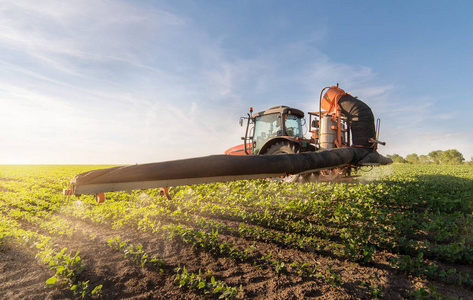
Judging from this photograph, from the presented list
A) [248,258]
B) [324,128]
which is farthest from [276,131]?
[248,258]

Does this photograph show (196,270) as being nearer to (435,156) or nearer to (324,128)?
(324,128)

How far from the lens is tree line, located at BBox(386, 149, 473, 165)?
43803 mm

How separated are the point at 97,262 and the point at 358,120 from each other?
23.2 ft

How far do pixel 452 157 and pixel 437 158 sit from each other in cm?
253

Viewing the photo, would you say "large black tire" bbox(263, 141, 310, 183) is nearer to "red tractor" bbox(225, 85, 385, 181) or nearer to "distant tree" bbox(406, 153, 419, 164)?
"red tractor" bbox(225, 85, 385, 181)

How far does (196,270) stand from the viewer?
142 inches

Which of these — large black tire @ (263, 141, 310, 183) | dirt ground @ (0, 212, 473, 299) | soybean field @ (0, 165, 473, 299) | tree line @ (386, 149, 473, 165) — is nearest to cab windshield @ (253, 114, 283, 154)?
large black tire @ (263, 141, 310, 183)

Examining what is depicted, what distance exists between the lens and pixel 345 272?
11.4 feet

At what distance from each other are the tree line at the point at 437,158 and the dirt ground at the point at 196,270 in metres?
47.3

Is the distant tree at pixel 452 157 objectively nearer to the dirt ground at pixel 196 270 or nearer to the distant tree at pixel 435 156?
the distant tree at pixel 435 156

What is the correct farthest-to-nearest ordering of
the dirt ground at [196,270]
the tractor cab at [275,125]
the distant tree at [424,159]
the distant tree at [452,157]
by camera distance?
1. the distant tree at [424,159]
2. the distant tree at [452,157]
3. the tractor cab at [275,125]
4. the dirt ground at [196,270]

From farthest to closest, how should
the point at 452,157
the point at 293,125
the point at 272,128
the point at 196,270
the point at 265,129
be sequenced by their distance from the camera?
the point at 452,157, the point at 265,129, the point at 272,128, the point at 293,125, the point at 196,270

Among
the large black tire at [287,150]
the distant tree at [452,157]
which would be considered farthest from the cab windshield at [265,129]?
the distant tree at [452,157]

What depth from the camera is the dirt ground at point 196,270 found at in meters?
3.05
